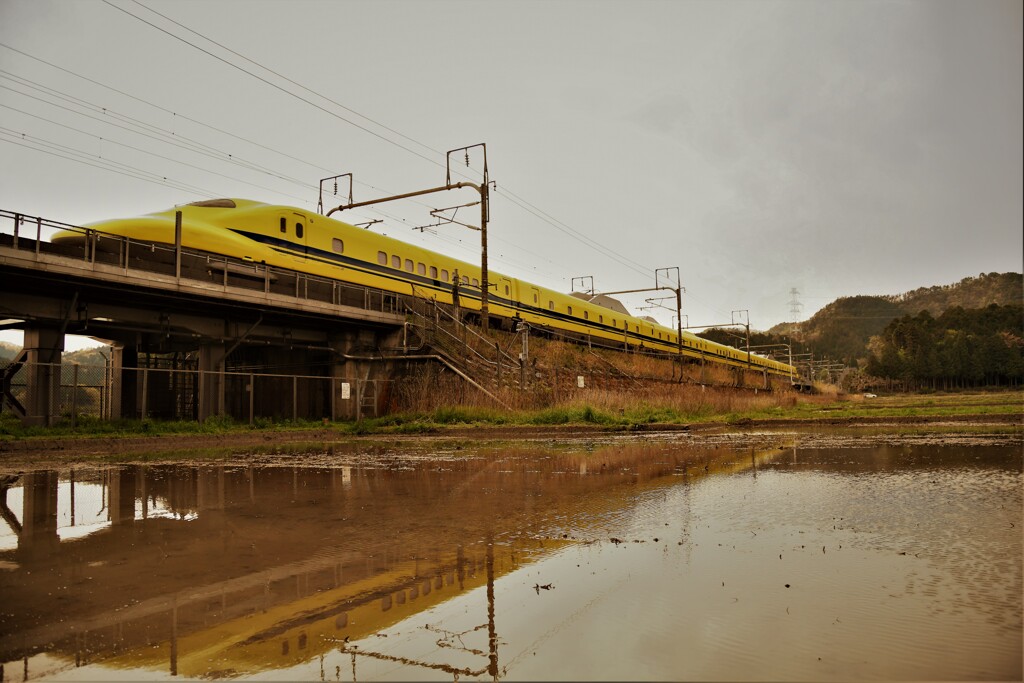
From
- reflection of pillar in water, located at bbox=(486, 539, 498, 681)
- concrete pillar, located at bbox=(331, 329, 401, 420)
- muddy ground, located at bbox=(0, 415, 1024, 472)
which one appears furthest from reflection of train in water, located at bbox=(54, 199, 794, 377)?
reflection of pillar in water, located at bbox=(486, 539, 498, 681)

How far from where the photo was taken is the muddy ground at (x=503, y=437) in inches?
462

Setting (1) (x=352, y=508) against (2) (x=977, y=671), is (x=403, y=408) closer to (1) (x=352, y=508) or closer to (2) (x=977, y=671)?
→ (1) (x=352, y=508)

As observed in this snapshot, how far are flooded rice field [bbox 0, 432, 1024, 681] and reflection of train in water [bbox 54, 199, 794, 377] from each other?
1411cm

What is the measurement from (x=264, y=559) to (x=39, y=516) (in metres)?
2.99

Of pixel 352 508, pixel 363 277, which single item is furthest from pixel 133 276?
pixel 352 508

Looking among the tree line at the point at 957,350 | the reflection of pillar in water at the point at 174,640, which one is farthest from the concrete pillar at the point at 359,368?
the tree line at the point at 957,350

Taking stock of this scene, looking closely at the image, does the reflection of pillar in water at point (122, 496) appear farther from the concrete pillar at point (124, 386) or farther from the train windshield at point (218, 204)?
the concrete pillar at point (124, 386)

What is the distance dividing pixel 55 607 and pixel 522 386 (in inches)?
746

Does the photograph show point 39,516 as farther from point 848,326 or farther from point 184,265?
point 848,326

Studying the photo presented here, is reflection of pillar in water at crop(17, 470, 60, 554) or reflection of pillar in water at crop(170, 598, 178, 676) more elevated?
reflection of pillar in water at crop(170, 598, 178, 676)

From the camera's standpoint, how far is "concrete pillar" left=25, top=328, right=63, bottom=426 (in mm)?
17780

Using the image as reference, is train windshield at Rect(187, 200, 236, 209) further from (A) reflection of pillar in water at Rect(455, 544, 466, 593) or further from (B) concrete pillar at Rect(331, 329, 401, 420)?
(A) reflection of pillar in water at Rect(455, 544, 466, 593)

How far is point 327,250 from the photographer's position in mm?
23062

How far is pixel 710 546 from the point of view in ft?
12.8
